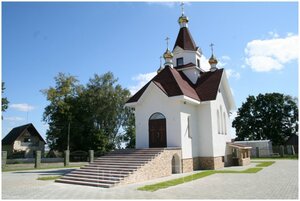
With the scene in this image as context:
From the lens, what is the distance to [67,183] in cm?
1362

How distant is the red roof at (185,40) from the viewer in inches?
962

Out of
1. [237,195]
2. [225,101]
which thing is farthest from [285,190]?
[225,101]

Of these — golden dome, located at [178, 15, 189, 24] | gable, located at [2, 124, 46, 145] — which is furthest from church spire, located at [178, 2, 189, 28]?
gable, located at [2, 124, 46, 145]

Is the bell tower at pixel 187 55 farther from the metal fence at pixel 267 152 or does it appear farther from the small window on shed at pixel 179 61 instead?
the metal fence at pixel 267 152

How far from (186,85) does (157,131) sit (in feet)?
13.7

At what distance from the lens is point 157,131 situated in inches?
763

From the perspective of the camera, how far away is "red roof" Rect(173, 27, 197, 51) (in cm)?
2444

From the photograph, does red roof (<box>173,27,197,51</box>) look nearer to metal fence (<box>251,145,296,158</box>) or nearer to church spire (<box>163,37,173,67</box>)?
church spire (<box>163,37,173,67</box>)

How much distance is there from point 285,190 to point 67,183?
30.8 feet

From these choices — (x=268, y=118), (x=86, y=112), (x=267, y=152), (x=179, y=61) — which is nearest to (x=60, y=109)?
(x=86, y=112)

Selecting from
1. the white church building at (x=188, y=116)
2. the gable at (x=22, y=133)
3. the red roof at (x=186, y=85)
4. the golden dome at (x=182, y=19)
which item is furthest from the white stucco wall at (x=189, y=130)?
the gable at (x=22, y=133)

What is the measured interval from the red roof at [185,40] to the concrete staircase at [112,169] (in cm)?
1115

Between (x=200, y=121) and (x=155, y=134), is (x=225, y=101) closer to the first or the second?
(x=200, y=121)

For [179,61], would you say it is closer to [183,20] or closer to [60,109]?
[183,20]
